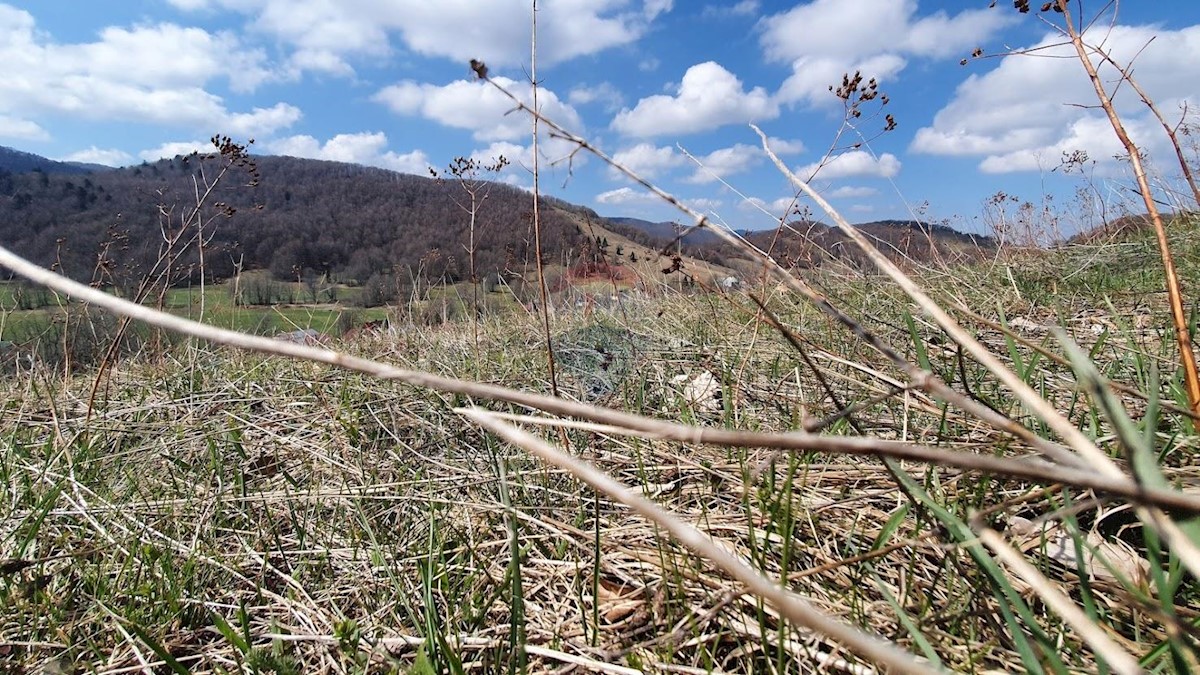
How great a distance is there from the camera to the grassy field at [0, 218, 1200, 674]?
38.3 inches

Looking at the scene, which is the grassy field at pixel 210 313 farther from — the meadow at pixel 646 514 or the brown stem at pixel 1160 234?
the brown stem at pixel 1160 234

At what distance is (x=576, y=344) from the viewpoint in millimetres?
3477

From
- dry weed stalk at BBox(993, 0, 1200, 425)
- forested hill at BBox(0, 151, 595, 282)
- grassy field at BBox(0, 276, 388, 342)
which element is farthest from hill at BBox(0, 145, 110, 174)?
dry weed stalk at BBox(993, 0, 1200, 425)

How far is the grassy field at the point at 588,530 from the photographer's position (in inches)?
38.3

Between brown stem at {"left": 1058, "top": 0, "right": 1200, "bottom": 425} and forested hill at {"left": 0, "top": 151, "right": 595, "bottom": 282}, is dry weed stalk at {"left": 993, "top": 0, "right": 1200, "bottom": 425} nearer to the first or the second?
brown stem at {"left": 1058, "top": 0, "right": 1200, "bottom": 425}

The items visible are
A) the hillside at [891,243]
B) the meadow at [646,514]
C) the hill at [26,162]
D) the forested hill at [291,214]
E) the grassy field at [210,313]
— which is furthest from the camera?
the hill at [26,162]

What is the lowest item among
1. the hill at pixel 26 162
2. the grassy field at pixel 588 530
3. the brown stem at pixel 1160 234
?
the grassy field at pixel 588 530

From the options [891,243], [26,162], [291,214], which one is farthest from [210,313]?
[26,162]

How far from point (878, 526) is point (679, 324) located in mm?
2496

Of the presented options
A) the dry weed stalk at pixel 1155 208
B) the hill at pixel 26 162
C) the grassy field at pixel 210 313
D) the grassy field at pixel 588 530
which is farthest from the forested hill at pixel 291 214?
the hill at pixel 26 162

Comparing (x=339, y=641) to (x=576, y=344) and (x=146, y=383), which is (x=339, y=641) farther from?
(x=146, y=383)

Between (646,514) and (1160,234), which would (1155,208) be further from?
(646,514)

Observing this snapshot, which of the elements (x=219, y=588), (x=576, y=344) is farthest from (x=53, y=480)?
(x=576, y=344)

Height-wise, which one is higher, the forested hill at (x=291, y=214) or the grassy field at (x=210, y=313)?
the forested hill at (x=291, y=214)
